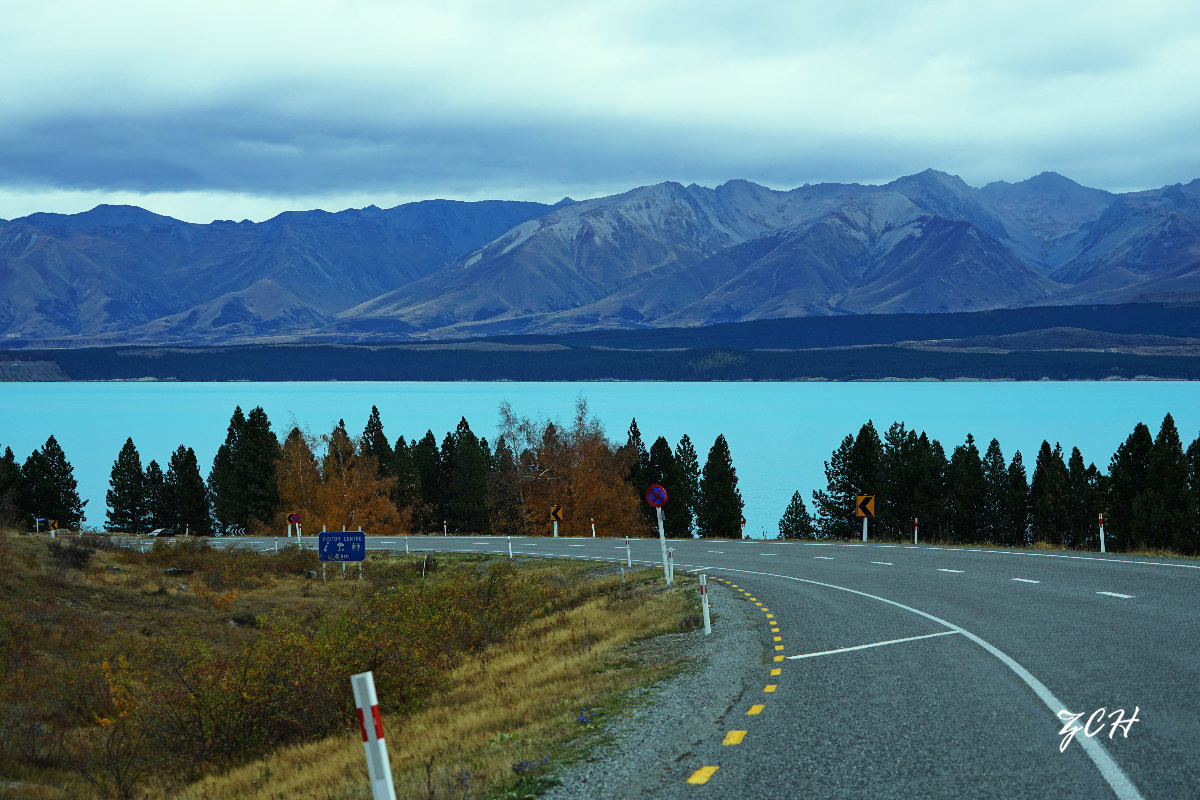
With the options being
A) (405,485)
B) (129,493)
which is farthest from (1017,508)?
(129,493)

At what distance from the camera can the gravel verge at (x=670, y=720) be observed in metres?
9.66

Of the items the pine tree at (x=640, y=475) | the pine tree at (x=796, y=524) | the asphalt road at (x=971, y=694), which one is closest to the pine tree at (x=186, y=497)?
the pine tree at (x=640, y=475)

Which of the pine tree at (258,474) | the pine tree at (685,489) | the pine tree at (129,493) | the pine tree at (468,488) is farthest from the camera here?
the pine tree at (468,488)

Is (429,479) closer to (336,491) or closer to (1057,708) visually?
(336,491)

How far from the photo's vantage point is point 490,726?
13.9 metres

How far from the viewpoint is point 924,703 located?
11703 millimetres

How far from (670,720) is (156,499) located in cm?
10291

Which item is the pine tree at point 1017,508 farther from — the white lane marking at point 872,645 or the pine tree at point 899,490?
the white lane marking at point 872,645

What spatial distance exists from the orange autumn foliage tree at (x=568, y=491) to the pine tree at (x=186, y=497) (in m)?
27.6

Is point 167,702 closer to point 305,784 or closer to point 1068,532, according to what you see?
point 305,784

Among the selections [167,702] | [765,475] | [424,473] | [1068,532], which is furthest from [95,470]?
[167,702]

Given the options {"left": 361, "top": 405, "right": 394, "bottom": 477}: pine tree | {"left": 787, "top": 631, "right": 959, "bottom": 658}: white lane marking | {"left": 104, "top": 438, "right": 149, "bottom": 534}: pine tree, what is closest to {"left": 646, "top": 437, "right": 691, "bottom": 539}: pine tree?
{"left": 361, "top": 405, "right": 394, "bottom": 477}: pine tree

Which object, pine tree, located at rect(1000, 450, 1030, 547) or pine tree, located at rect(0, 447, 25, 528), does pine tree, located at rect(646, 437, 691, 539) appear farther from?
pine tree, located at rect(0, 447, 25, 528)

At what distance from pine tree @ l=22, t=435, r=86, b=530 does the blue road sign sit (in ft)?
205
